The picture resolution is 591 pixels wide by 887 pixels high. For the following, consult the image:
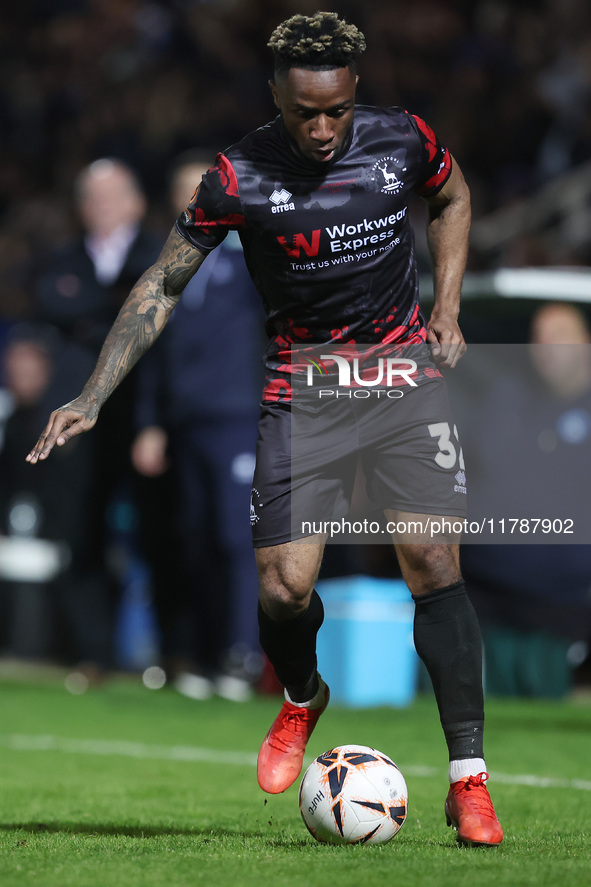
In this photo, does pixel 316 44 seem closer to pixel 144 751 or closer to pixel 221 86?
pixel 144 751

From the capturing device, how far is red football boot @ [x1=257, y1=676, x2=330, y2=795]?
4.76 metres

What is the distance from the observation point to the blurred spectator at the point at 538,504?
27.2 feet

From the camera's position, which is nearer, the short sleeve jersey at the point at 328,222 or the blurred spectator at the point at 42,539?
the short sleeve jersey at the point at 328,222

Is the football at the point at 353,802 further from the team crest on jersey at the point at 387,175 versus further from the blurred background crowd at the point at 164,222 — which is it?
the blurred background crowd at the point at 164,222

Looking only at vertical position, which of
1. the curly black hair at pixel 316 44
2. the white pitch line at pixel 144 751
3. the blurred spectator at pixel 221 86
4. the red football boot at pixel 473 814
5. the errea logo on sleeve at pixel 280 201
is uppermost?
the curly black hair at pixel 316 44

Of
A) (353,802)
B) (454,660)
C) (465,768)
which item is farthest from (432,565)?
(353,802)

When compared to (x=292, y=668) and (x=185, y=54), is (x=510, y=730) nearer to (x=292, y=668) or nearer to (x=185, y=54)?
(x=292, y=668)

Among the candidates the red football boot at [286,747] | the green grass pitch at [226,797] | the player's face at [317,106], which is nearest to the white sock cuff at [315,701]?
the red football boot at [286,747]

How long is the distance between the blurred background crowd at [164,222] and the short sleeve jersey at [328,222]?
3.76m

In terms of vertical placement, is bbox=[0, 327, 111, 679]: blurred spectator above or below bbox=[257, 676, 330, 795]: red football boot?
below

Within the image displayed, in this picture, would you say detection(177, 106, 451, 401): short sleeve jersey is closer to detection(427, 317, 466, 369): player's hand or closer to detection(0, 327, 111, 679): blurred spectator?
detection(427, 317, 466, 369): player's hand

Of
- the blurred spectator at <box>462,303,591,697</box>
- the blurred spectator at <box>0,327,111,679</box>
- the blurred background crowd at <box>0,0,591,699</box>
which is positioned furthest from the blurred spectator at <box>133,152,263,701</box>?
the blurred spectator at <box>462,303,591,697</box>

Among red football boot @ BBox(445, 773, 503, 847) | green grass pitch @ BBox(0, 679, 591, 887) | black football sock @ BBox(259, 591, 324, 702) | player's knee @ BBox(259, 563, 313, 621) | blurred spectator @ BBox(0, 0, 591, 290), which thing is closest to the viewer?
green grass pitch @ BBox(0, 679, 591, 887)

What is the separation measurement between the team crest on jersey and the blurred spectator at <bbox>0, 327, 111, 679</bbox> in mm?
5233
